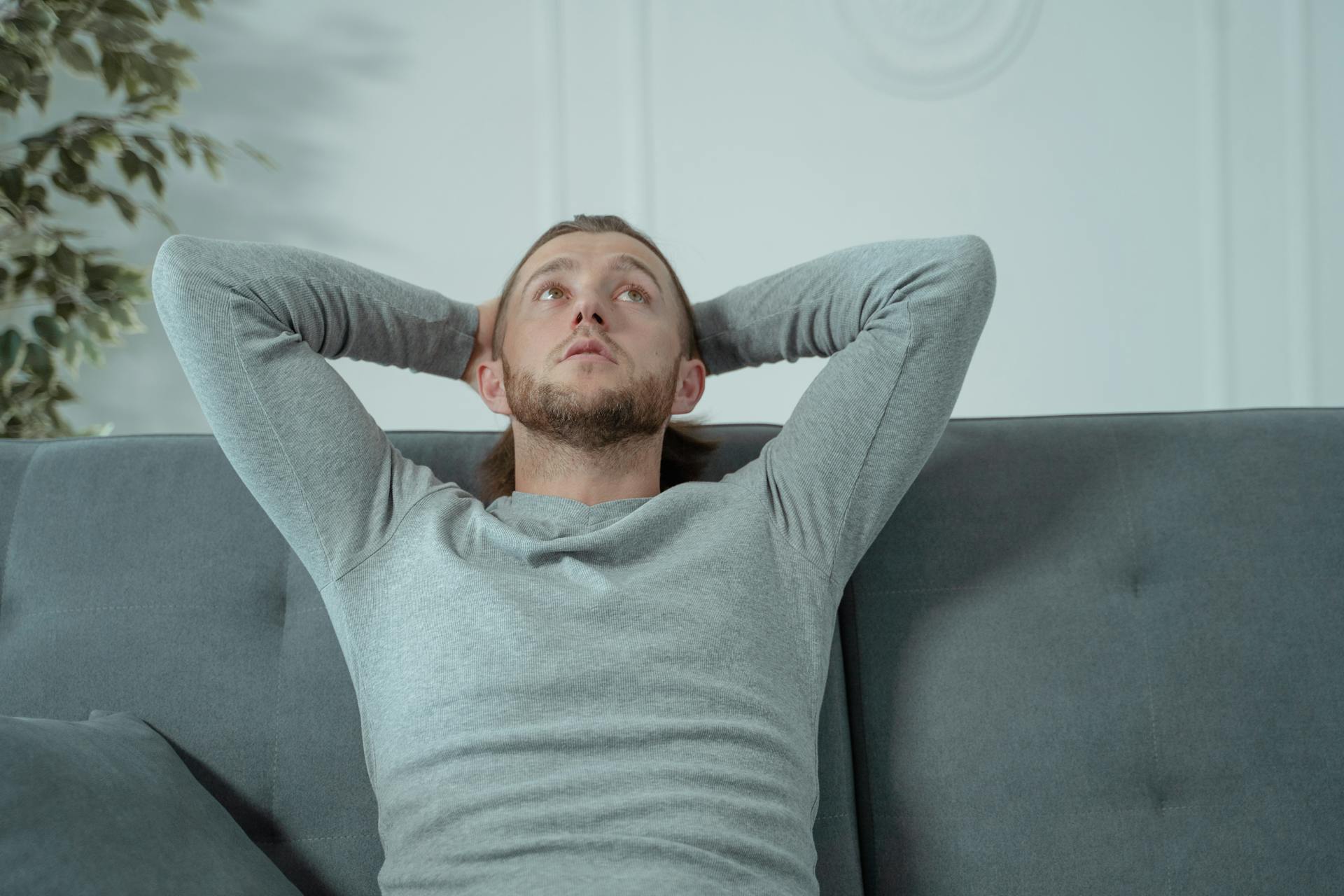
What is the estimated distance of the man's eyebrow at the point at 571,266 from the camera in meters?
1.35

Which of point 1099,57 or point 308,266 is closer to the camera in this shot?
point 308,266

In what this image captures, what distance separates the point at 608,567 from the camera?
1.12 metres

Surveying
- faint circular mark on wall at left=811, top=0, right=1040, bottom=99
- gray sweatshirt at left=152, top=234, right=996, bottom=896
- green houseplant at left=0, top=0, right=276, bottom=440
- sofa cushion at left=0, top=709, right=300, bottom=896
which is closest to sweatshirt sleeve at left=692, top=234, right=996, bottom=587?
gray sweatshirt at left=152, top=234, right=996, bottom=896

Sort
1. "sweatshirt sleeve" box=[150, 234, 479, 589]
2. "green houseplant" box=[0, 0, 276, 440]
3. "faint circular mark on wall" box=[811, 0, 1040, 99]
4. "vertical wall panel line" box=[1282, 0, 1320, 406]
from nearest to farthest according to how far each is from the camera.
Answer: "sweatshirt sleeve" box=[150, 234, 479, 589], "green houseplant" box=[0, 0, 276, 440], "faint circular mark on wall" box=[811, 0, 1040, 99], "vertical wall panel line" box=[1282, 0, 1320, 406]

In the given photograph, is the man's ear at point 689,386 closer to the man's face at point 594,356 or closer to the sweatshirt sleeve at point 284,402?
the man's face at point 594,356

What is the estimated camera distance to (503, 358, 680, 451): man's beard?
122 centimetres

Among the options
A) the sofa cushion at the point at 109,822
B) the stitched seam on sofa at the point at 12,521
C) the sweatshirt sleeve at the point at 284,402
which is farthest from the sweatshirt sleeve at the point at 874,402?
the stitched seam on sofa at the point at 12,521

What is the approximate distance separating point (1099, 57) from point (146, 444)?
263 cm

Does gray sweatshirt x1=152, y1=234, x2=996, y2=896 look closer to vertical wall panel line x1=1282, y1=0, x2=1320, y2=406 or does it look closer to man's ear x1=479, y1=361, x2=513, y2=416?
man's ear x1=479, y1=361, x2=513, y2=416

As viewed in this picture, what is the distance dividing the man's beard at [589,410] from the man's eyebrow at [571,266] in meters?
0.15

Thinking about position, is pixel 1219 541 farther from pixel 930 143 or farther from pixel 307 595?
pixel 930 143

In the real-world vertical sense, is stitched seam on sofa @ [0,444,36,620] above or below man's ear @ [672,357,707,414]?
below

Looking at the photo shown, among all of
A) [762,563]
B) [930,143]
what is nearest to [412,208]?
[930,143]

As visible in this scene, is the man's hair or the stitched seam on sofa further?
the man's hair
